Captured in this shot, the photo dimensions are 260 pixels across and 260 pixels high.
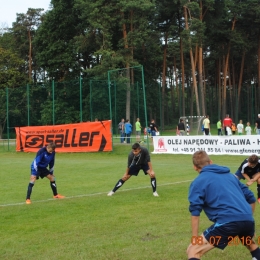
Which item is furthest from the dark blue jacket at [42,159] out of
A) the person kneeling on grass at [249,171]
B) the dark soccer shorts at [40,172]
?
the person kneeling on grass at [249,171]

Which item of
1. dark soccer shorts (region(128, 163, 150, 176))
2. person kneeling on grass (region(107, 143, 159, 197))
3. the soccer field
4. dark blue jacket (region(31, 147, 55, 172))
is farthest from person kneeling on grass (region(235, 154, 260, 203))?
dark blue jacket (region(31, 147, 55, 172))

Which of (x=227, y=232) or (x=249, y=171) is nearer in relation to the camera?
(x=227, y=232)

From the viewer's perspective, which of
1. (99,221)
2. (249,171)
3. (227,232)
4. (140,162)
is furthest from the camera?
(140,162)

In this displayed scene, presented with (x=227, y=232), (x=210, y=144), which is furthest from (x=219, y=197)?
(x=210, y=144)

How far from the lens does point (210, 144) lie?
2695 cm

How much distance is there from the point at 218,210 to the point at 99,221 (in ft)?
17.9

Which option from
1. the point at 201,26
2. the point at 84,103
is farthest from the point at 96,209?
the point at 201,26

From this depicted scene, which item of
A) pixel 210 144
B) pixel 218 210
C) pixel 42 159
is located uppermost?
pixel 42 159

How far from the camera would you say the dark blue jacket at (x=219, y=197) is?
17.7ft

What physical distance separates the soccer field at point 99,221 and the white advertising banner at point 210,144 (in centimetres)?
710

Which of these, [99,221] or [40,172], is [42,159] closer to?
[40,172]

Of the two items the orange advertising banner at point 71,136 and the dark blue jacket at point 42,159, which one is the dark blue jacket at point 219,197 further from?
the orange advertising banner at point 71,136

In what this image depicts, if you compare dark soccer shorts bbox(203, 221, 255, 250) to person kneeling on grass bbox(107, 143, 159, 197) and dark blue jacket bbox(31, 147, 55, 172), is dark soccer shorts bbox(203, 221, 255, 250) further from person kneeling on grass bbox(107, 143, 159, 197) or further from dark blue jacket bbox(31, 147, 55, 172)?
dark blue jacket bbox(31, 147, 55, 172)

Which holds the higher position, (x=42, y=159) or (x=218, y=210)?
(x=42, y=159)
